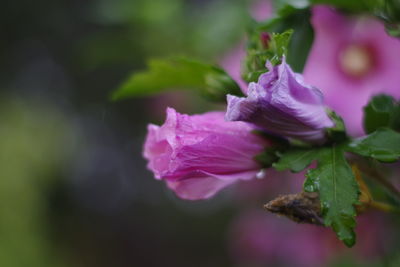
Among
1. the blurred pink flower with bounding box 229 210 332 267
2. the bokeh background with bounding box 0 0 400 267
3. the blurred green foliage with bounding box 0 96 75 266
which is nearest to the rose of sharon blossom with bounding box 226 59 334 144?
the blurred pink flower with bounding box 229 210 332 267

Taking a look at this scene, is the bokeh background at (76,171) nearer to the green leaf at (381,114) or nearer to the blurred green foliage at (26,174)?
the blurred green foliage at (26,174)

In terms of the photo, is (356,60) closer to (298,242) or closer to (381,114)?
(298,242)

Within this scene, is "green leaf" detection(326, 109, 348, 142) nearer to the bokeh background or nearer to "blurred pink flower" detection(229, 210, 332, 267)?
"blurred pink flower" detection(229, 210, 332, 267)

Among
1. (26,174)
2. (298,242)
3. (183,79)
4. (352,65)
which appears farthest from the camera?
(26,174)

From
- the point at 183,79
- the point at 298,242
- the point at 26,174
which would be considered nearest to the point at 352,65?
the point at 298,242

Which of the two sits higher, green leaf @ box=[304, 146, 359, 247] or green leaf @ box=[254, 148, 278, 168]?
green leaf @ box=[254, 148, 278, 168]

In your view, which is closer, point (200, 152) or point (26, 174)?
point (200, 152)

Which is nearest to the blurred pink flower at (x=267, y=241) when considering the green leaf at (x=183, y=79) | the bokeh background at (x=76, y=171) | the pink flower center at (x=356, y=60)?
the pink flower center at (x=356, y=60)

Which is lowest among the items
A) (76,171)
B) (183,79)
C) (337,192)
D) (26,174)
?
(337,192)
